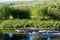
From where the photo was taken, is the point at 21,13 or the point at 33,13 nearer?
the point at 33,13

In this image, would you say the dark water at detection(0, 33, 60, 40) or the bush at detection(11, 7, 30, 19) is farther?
the bush at detection(11, 7, 30, 19)

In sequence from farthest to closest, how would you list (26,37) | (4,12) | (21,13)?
(21,13) → (4,12) → (26,37)

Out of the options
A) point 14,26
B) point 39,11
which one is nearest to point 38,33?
point 14,26

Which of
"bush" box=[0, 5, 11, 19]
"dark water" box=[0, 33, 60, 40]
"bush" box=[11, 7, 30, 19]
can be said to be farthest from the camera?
"bush" box=[11, 7, 30, 19]

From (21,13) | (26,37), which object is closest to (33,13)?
(21,13)

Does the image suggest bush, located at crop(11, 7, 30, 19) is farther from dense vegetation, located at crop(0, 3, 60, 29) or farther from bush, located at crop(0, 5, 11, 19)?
bush, located at crop(0, 5, 11, 19)

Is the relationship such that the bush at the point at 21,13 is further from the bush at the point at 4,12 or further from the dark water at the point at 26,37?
the dark water at the point at 26,37

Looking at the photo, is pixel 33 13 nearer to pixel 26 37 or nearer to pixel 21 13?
pixel 21 13

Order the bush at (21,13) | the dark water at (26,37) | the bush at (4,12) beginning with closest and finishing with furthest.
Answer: the dark water at (26,37)
the bush at (4,12)
the bush at (21,13)

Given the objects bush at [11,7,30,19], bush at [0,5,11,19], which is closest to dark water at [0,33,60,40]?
bush at [0,5,11,19]

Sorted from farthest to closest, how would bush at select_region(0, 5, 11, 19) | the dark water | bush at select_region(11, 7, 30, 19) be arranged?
bush at select_region(11, 7, 30, 19) < bush at select_region(0, 5, 11, 19) < the dark water

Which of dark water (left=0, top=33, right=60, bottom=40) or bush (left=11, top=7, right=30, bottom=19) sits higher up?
dark water (left=0, top=33, right=60, bottom=40)

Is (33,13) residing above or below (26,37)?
below

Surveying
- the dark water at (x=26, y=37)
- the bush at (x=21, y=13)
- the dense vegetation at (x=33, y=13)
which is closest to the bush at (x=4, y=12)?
the dense vegetation at (x=33, y=13)
